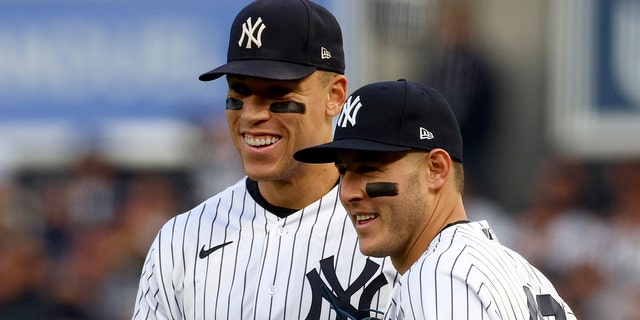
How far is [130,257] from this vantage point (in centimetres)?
821

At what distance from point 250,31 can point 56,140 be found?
5.32 meters

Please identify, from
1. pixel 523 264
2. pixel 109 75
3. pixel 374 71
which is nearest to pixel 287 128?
pixel 523 264

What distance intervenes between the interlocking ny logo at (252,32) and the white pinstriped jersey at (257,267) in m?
0.50

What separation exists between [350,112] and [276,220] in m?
0.61

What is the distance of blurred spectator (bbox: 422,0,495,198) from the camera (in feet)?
26.3

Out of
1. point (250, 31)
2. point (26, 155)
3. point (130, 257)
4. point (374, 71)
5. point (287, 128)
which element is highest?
point (250, 31)

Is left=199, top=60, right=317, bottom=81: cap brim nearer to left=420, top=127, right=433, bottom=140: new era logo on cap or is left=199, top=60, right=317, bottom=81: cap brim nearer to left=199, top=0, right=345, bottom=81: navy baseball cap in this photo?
left=199, top=0, right=345, bottom=81: navy baseball cap

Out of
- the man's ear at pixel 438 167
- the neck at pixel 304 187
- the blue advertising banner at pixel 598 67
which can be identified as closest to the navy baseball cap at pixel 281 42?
the neck at pixel 304 187

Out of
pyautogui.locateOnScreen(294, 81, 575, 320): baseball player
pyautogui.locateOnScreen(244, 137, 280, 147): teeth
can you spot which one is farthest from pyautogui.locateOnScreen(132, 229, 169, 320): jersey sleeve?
pyautogui.locateOnScreen(294, 81, 575, 320): baseball player

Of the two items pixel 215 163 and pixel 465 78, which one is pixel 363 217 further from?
pixel 215 163

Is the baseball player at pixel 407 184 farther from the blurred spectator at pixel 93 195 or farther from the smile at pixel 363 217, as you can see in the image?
the blurred spectator at pixel 93 195

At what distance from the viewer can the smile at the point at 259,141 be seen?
3.55m

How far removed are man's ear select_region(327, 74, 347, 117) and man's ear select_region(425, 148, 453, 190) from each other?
1.80 feet

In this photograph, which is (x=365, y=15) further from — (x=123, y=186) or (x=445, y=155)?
(x=445, y=155)
